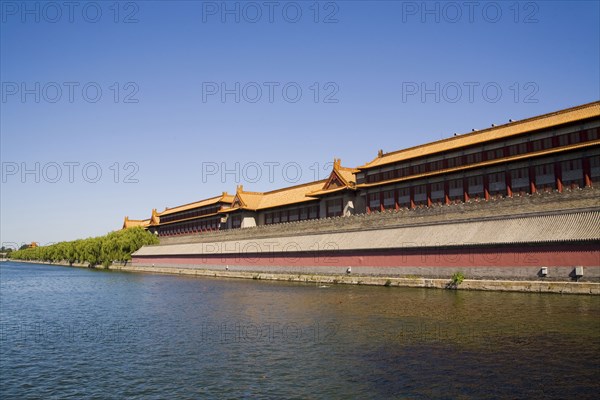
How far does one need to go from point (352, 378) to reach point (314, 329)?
7.81 metres

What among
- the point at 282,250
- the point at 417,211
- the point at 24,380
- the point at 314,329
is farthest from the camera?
the point at 282,250

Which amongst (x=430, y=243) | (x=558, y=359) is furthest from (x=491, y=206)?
(x=558, y=359)

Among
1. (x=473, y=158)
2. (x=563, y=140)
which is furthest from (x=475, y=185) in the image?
(x=563, y=140)

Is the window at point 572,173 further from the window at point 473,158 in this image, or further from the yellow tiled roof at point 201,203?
the yellow tiled roof at point 201,203

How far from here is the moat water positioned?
13695 millimetres

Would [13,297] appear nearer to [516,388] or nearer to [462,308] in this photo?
[462,308]

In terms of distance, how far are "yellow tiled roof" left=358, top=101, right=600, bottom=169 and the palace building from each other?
99mm

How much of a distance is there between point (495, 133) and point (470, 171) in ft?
15.1

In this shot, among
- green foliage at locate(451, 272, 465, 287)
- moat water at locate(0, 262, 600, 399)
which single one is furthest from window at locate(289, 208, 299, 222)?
moat water at locate(0, 262, 600, 399)

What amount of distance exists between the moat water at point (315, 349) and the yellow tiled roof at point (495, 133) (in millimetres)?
17938

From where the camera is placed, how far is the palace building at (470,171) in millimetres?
38406

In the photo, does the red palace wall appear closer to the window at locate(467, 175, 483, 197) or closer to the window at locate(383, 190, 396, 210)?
the window at locate(383, 190, 396, 210)

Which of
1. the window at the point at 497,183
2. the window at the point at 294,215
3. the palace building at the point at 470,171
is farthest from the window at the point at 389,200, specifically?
the window at the point at 294,215

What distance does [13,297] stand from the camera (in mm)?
41250
